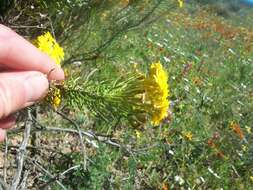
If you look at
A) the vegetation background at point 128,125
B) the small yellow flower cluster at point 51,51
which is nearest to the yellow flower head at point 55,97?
the small yellow flower cluster at point 51,51

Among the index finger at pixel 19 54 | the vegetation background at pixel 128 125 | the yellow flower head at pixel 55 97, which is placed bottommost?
the vegetation background at pixel 128 125

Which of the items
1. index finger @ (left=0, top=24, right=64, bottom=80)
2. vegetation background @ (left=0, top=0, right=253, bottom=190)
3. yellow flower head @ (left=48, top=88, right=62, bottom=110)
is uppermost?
index finger @ (left=0, top=24, right=64, bottom=80)

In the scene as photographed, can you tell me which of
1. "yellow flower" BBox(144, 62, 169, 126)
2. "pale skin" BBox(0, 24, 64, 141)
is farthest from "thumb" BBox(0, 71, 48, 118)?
"yellow flower" BBox(144, 62, 169, 126)

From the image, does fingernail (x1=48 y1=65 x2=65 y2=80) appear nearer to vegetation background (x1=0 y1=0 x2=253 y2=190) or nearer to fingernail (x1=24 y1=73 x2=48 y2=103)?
fingernail (x1=24 y1=73 x2=48 y2=103)

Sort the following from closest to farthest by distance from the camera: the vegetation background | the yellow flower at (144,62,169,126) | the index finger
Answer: the index finger → the yellow flower at (144,62,169,126) → the vegetation background

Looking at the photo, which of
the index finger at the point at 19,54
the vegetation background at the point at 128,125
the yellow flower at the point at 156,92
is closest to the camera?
the index finger at the point at 19,54

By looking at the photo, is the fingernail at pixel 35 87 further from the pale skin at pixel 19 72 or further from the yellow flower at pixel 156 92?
the yellow flower at pixel 156 92

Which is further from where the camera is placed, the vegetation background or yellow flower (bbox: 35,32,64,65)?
the vegetation background
